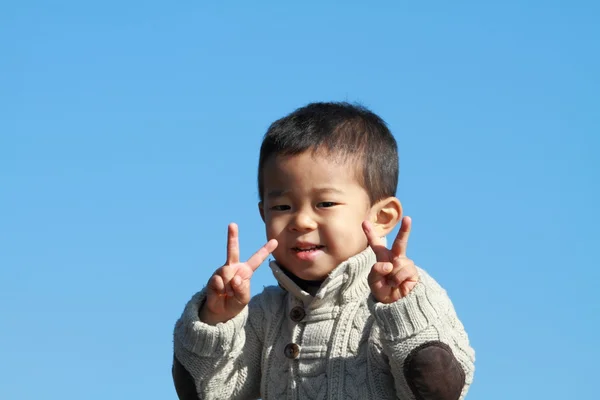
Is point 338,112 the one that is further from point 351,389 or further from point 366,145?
point 351,389

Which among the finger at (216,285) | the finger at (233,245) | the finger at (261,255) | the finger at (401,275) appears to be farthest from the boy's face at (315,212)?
the finger at (401,275)

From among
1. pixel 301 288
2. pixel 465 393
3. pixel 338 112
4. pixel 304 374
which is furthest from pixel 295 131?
pixel 465 393

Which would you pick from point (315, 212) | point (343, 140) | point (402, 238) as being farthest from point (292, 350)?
point (343, 140)

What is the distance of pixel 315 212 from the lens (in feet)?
16.2

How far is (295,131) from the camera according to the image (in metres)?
5.09

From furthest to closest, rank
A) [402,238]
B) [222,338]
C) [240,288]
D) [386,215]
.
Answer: [386,215] → [222,338] → [240,288] → [402,238]

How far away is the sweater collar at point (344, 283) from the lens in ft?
16.1

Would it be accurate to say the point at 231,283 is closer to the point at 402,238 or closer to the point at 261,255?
the point at 261,255

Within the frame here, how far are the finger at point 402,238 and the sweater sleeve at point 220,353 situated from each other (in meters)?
0.85

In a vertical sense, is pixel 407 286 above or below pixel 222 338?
above

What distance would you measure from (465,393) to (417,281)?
0.58 meters

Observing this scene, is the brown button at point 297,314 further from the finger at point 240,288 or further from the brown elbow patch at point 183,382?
the brown elbow patch at point 183,382

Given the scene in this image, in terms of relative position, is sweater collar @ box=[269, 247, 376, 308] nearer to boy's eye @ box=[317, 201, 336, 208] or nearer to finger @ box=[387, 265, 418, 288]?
boy's eye @ box=[317, 201, 336, 208]

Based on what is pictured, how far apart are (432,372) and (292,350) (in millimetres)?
804
